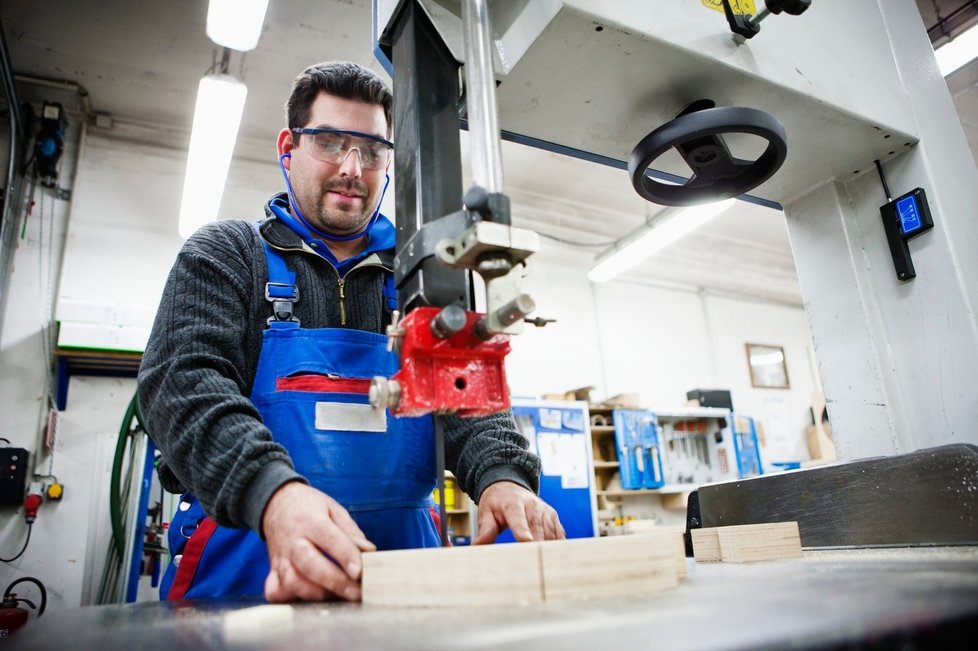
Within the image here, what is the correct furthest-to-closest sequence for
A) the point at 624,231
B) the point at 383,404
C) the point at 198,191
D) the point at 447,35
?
the point at 624,231 < the point at 198,191 < the point at 447,35 < the point at 383,404

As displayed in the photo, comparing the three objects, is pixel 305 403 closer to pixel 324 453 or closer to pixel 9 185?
pixel 324 453

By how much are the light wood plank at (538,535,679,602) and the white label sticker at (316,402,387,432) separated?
539 mm

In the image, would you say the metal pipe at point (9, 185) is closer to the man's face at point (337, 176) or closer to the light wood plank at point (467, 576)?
the man's face at point (337, 176)

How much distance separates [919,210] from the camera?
1209 millimetres

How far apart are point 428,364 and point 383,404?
0.07 m

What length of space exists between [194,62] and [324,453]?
375 centimetres

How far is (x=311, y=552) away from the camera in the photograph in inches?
26.5

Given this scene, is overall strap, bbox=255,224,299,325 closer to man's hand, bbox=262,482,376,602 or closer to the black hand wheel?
man's hand, bbox=262,482,376,602

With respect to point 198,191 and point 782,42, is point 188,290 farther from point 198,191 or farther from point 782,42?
Answer: point 198,191

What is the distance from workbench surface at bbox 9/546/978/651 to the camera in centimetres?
33

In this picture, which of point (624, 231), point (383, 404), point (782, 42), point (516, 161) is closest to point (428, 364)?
point (383, 404)

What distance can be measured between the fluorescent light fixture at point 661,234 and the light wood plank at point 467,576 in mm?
3981

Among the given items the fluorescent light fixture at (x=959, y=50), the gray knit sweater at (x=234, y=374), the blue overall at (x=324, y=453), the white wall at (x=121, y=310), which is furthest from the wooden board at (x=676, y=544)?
the white wall at (x=121, y=310)

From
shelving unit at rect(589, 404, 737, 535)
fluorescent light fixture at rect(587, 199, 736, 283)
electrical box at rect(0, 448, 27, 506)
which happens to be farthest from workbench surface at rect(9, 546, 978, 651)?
shelving unit at rect(589, 404, 737, 535)
